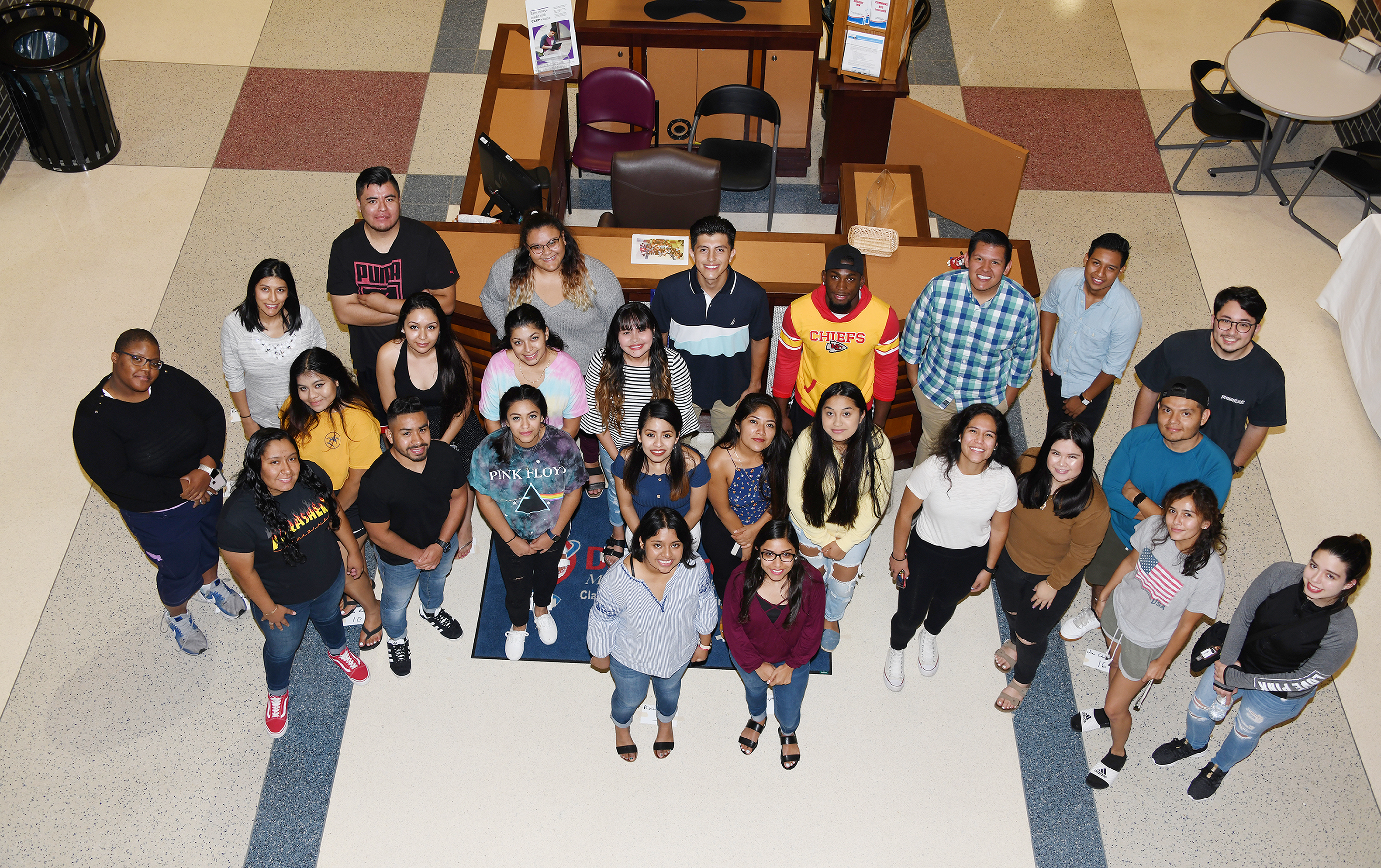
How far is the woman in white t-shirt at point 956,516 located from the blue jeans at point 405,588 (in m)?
1.97

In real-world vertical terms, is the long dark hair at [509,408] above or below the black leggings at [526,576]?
above

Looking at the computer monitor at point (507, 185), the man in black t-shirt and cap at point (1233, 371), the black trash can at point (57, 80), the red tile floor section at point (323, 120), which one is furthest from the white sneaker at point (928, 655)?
the black trash can at point (57, 80)

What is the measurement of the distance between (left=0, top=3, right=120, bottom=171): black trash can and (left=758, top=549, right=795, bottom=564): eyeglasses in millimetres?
5860

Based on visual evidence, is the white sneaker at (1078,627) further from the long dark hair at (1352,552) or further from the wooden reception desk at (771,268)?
the long dark hair at (1352,552)

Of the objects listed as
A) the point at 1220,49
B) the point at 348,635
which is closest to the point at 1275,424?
the point at 348,635

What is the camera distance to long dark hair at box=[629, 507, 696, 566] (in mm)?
3410

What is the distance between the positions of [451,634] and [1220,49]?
295 inches

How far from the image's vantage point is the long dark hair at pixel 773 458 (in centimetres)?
384

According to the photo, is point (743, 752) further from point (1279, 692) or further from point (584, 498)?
point (1279, 692)

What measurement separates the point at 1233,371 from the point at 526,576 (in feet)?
10.3

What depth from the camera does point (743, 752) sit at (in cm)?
431

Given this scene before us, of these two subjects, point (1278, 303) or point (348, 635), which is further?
point (1278, 303)

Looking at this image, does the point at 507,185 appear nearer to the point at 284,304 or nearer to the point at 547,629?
the point at 284,304

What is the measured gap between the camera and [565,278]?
14.5 feet
